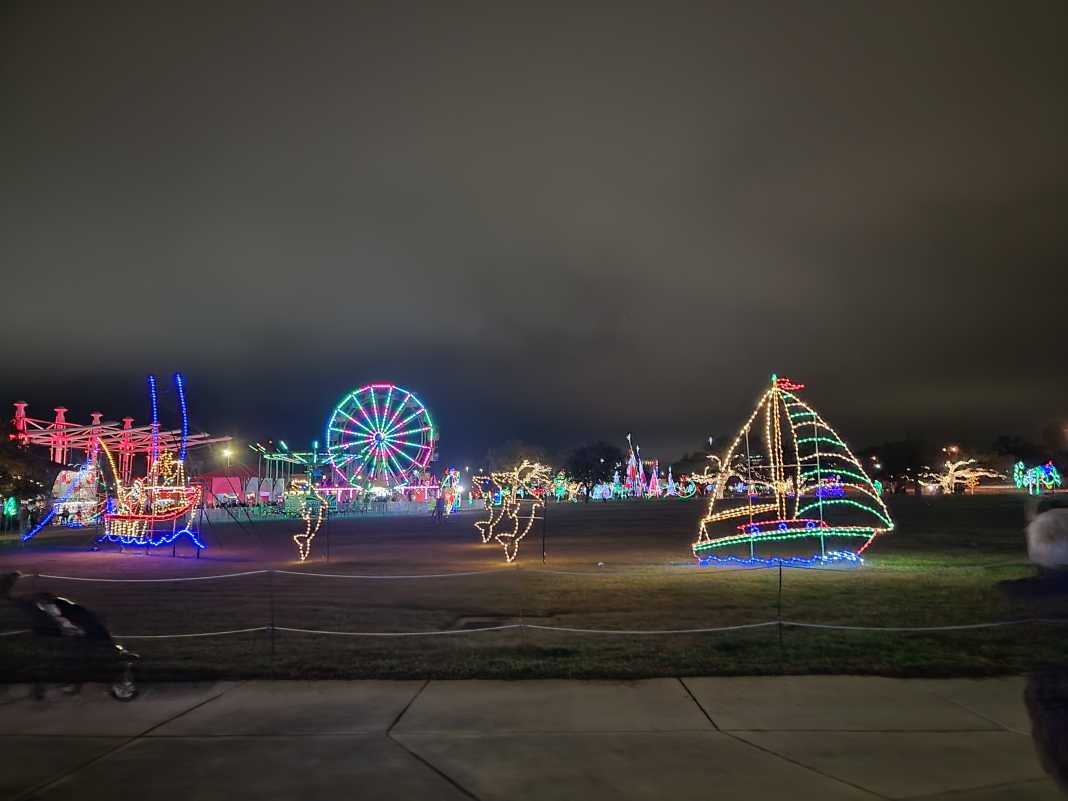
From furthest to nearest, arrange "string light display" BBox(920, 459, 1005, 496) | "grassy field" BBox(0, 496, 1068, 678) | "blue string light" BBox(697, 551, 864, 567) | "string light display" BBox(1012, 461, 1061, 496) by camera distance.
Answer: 1. "string light display" BBox(920, 459, 1005, 496)
2. "string light display" BBox(1012, 461, 1061, 496)
3. "blue string light" BBox(697, 551, 864, 567)
4. "grassy field" BBox(0, 496, 1068, 678)

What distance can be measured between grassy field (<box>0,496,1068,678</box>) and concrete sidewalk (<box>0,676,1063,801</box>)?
815mm

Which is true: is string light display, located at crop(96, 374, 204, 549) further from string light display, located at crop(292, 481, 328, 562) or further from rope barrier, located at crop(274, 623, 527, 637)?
rope barrier, located at crop(274, 623, 527, 637)

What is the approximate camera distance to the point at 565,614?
12.1 m

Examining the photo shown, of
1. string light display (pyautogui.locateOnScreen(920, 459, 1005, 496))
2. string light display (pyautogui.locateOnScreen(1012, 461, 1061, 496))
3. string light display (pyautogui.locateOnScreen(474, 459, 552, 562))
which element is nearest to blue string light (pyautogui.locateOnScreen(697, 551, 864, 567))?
string light display (pyautogui.locateOnScreen(474, 459, 552, 562))

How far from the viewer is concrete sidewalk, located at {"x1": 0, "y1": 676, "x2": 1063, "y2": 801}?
16.6ft

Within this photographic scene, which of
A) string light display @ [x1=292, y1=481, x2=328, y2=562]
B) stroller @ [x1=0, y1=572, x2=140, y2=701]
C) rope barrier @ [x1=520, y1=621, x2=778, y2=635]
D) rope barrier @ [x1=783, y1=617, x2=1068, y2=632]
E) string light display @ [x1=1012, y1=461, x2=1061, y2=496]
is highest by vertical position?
string light display @ [x1=1012, y1=461, x2=1061, y2=496]

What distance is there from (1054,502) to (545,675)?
5436 millimetres

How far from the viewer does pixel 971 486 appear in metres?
125

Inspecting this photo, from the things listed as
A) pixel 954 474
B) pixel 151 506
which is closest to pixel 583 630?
pixel 151 506

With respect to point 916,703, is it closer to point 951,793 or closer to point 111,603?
point 951,793

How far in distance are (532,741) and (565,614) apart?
6221mm

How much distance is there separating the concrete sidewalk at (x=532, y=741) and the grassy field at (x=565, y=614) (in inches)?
32.1

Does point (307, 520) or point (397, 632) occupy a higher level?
point (307, 520)

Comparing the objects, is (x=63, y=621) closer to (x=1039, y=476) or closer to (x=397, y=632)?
(x=397, y=632)
